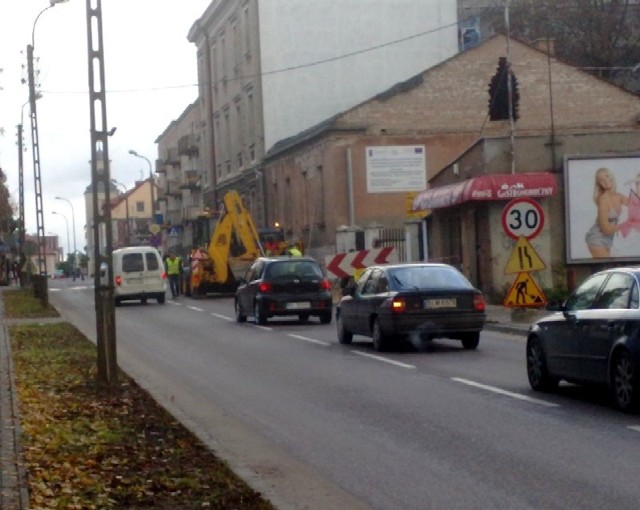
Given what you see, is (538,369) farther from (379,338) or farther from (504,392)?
(379,338)

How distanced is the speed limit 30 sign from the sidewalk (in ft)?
6.04

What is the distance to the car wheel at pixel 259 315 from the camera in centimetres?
3083

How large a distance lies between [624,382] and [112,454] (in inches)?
196

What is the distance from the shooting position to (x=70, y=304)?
47062 mm

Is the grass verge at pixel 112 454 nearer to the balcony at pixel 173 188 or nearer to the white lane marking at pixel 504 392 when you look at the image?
the white lane marking at pixel 504 392

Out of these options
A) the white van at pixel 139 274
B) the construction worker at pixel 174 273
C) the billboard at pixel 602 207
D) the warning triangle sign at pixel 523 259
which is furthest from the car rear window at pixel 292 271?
the construction worker at pixel 174 273

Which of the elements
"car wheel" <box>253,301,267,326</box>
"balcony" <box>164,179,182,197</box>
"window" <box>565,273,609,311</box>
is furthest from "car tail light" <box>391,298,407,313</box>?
"balcony" <box>164,179,182,197</box>

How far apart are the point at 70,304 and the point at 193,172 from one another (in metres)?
46.2

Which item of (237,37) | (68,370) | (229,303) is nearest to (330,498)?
(68,370)

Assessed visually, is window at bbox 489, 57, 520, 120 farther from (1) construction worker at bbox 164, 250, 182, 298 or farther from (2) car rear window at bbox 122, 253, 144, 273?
(1) construction worker at bbox 164, 250, 182, 298

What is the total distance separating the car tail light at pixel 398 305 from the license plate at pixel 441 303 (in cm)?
34

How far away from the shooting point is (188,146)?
91.1 m

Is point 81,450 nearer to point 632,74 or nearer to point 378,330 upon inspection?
point 378,330

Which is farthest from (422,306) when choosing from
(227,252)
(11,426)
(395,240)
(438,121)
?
(438,121)
